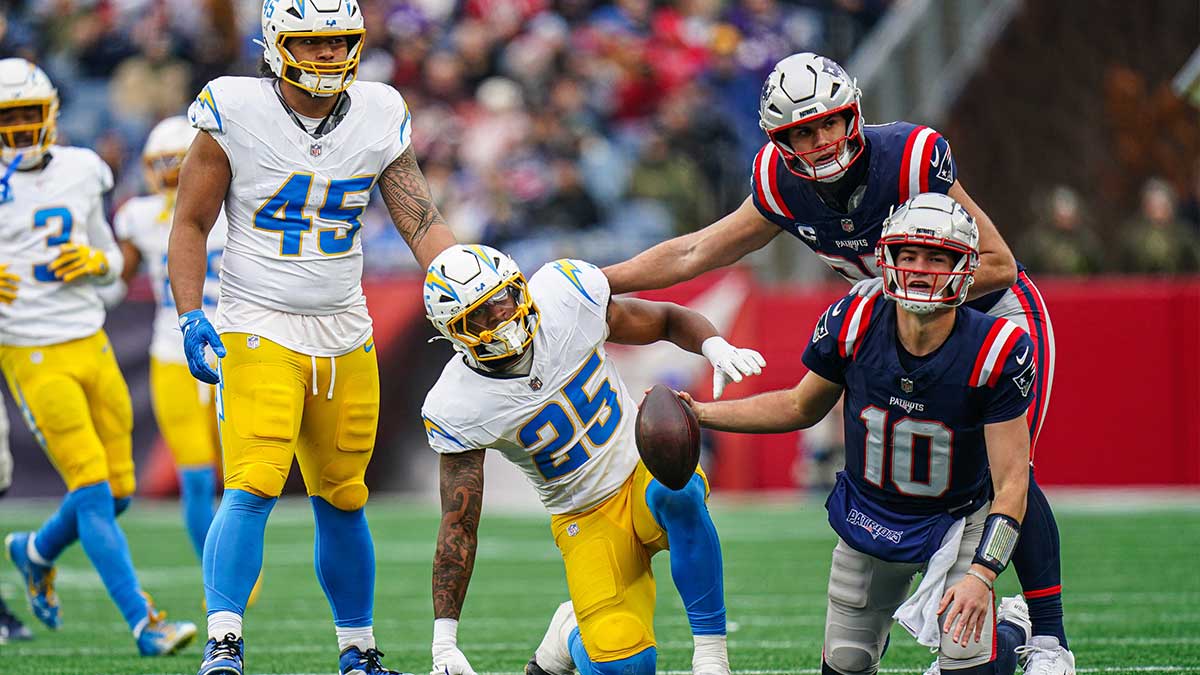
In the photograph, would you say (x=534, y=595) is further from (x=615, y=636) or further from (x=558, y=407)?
(x=558, y=407)

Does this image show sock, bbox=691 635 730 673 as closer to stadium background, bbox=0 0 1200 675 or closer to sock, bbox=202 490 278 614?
sock, bbox=202 490 278 614

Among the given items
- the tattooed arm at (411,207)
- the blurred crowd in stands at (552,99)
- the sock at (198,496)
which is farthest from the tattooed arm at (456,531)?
the blurred crowd in stands at (552,99)

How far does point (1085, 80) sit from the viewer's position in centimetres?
1415

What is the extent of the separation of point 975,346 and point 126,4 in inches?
436

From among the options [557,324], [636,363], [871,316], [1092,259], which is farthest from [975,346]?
[1092,259]

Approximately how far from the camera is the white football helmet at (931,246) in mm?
4031

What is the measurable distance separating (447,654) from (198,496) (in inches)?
120

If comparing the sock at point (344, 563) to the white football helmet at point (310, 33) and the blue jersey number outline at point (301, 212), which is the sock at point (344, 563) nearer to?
the blue jersey number outline at point (301, 212)

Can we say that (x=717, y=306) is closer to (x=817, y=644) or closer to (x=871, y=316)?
(x=817, y=644)

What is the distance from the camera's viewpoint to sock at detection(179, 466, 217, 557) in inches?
268

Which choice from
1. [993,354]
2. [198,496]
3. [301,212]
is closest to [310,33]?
[301,212]

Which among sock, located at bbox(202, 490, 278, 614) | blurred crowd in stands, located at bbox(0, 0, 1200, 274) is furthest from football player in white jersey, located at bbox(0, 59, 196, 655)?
blurred crowd in stands, located at bbox(0, 0, 1200, 274)

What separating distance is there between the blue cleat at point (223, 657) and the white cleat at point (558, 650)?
0.98 metres

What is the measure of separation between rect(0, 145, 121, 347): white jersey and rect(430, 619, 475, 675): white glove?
2521 millimetres
